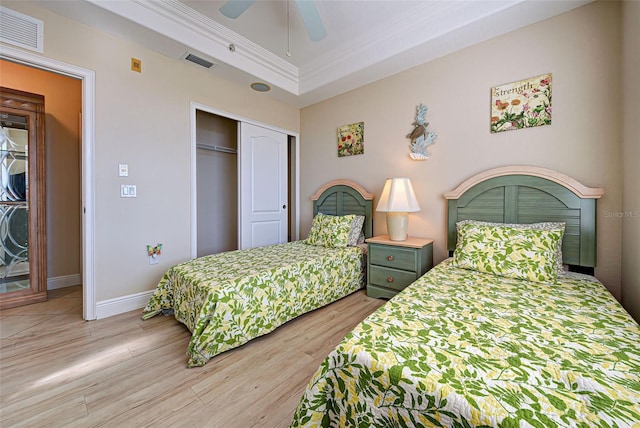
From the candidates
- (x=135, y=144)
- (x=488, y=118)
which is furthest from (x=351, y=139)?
(x=135, y=144)

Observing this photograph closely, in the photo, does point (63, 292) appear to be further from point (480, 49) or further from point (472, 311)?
point (480, 49)

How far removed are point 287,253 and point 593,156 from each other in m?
2.66

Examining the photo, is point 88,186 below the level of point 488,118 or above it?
below

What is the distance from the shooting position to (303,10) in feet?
5.98

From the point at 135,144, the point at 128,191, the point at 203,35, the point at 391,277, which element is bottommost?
the point at 391,277

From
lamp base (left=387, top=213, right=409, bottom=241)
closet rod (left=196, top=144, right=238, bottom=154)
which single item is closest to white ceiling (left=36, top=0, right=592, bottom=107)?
closet rod (left=196, top=144, right=238, bottom=154)

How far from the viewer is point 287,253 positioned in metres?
2.60

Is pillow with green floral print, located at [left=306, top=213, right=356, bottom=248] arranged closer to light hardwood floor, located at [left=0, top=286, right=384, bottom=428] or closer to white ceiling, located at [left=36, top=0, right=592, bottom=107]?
light hardwood floor, located at [left=0, top=286, right=384, bottom=428]

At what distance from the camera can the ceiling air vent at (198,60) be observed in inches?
103

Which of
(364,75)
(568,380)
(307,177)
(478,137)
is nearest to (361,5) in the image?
(364,75)

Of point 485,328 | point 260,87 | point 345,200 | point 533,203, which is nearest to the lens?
point 485,328

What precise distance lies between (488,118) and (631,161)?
3.42ft

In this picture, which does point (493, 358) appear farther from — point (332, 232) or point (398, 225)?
point (332, 232)

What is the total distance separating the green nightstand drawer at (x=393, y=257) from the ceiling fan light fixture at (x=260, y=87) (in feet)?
7.92
